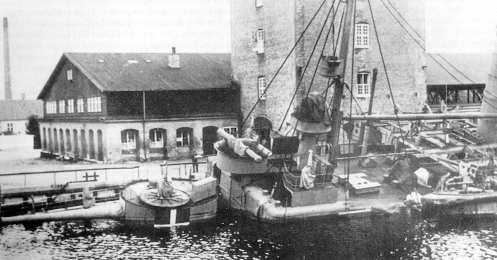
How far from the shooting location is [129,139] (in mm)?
33906

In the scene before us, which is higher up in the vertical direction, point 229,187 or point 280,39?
point 280,39

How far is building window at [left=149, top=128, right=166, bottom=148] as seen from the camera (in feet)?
113

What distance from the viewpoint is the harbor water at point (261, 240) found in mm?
16344

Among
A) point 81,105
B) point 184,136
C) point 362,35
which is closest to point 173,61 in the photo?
point 184,136

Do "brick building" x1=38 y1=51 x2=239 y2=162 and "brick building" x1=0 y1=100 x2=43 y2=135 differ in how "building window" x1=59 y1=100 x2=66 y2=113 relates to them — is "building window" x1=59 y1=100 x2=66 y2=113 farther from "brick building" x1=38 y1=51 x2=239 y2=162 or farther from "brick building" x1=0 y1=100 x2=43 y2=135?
"brick building" x1=0 y1=100 x2=43 y2=135

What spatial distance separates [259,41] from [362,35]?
659cm

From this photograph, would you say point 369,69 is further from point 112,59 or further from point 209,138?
point 112,59

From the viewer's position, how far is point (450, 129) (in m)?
27.0

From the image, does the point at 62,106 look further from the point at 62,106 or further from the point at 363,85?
the point at 363,85

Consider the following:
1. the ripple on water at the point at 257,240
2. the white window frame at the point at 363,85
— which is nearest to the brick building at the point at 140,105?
the white window frame at the point at 363,85

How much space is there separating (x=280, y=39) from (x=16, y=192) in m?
17.8

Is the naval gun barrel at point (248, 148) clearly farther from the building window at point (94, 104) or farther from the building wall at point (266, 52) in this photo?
the building window at point (94, 104)

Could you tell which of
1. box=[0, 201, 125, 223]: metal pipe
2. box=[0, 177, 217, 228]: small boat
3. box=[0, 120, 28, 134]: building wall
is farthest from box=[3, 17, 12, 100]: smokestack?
box=[0, 120, 28, 134]: building wall

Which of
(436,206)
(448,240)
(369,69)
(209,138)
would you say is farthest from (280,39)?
(448,240)
